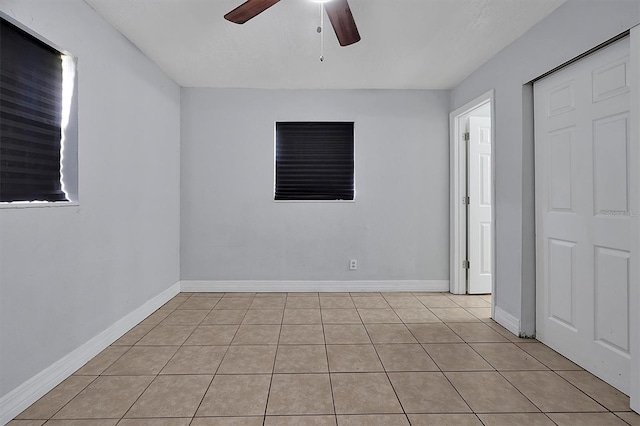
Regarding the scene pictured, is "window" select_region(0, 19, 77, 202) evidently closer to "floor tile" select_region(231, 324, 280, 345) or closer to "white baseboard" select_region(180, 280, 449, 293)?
"floor tile" select_region(231, 324, 280, 345)

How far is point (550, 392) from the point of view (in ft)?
6.41

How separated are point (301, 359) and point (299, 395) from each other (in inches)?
17.0

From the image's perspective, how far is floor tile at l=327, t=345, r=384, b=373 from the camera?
2.21 metres

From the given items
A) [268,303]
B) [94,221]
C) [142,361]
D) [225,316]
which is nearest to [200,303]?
[225,316]

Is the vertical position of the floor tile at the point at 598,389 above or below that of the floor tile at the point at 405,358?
below

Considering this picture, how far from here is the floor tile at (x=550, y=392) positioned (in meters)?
1.81

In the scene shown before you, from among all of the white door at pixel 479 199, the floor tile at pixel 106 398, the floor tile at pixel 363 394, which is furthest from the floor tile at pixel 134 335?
the white door at pixel 479 199

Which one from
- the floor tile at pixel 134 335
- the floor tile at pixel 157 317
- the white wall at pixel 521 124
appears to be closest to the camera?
the white wall at pixel 521 124

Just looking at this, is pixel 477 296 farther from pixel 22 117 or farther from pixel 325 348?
pixel 22 117

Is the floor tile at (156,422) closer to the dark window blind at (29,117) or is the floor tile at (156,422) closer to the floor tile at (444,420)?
the floor tile at (444,420)

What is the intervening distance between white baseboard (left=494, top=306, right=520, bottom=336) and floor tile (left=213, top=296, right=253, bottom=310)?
2489 mm

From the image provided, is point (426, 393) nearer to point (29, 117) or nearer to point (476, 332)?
point (476, 332)

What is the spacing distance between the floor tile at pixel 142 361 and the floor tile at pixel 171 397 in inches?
6.7

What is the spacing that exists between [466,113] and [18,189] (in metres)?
3.97
